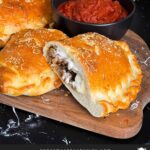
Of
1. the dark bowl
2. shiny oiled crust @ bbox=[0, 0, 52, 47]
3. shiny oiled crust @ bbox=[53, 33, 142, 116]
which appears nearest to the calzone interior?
shiny oiled crust @ bbox=[53, 33, 142, 116]

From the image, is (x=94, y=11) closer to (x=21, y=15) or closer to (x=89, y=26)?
(x=89, y=26)

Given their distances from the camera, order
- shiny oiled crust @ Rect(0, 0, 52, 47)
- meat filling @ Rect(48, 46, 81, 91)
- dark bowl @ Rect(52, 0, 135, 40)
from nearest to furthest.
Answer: meat filling @ Rect(48, 46, 81, 91), dark bowl @ Rect(52, 0, 135, 40), shiny oiled crust @ Rect(0, 0, 52, 47)

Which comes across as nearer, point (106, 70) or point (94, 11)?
point (106, 70)

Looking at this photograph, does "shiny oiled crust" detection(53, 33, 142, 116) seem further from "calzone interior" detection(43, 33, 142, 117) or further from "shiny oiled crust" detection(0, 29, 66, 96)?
"shiny oiled crust" detection(0, 29, 66, 96)

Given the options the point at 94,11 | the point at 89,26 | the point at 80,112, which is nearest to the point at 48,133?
the point at 80,112

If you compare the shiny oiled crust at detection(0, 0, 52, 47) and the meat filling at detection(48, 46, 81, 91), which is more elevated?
the meat filling at detection(48, 46, 81, 91)

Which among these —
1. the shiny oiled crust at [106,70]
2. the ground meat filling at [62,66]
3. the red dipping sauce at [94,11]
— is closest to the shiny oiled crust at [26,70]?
the ground meat filling at [62,66]

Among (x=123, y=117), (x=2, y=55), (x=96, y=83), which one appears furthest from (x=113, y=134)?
(x=2, y=55)
